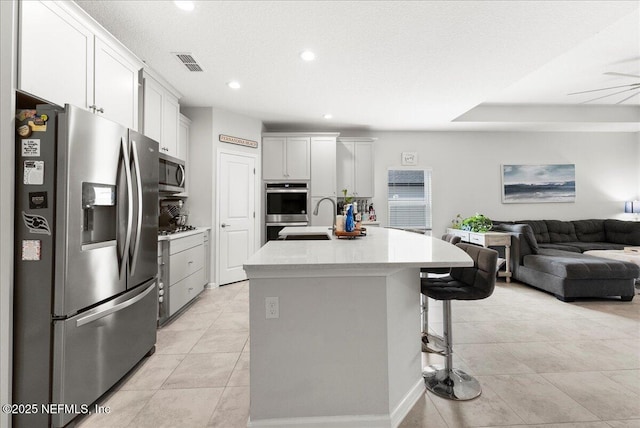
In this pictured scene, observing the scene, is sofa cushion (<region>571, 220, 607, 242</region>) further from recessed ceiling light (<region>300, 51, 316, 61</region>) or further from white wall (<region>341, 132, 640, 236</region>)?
recessed ceiling light (<region>300, 51, 316, 61</region>)

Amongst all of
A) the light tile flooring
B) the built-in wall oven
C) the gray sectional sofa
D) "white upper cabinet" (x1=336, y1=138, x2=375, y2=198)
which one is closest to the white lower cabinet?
the light tile flooring

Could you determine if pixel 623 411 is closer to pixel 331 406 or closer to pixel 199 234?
pixel 331 406

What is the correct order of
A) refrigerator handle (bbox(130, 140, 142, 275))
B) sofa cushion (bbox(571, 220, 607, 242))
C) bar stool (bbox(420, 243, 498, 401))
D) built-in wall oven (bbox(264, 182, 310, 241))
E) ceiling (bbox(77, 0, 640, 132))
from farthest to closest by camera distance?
sofa cushion (bbox(571, 220, 607, 242)), built-in wall oven (bbox(264, 182, 310, 241)), ceiling (bbox(77, 0, 640, 132)), refrigerator handle (bbox(130, 140, 142, 275)), bar stool (bbox(420, 243, 498, 401))

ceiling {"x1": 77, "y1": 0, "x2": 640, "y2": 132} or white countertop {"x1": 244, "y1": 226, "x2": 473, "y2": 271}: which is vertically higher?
ceiling {"x1": 77, "y1": 0, "x2": 640, "y2": 132}

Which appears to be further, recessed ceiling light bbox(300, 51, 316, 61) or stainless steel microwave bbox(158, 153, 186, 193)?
stainless steel microwave bbox(158, 153, 186, 193)

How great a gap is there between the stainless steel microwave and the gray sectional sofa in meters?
4.85

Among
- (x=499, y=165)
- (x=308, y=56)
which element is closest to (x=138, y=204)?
(x=308, y=56)

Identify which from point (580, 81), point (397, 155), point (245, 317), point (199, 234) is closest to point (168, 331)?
point (245, 317)

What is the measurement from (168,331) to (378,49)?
3424mm

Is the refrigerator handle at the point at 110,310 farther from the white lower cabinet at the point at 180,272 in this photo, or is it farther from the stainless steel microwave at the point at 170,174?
the stainless steel microwave at the point at 170,174

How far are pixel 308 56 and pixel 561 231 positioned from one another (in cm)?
558

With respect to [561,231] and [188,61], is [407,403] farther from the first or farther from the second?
[561,231]

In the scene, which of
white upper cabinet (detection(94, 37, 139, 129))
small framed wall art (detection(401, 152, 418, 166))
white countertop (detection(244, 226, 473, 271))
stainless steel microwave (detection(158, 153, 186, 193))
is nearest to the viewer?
white countertop (detection(244, 226, 473, 271))

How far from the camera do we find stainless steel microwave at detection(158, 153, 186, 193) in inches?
128
